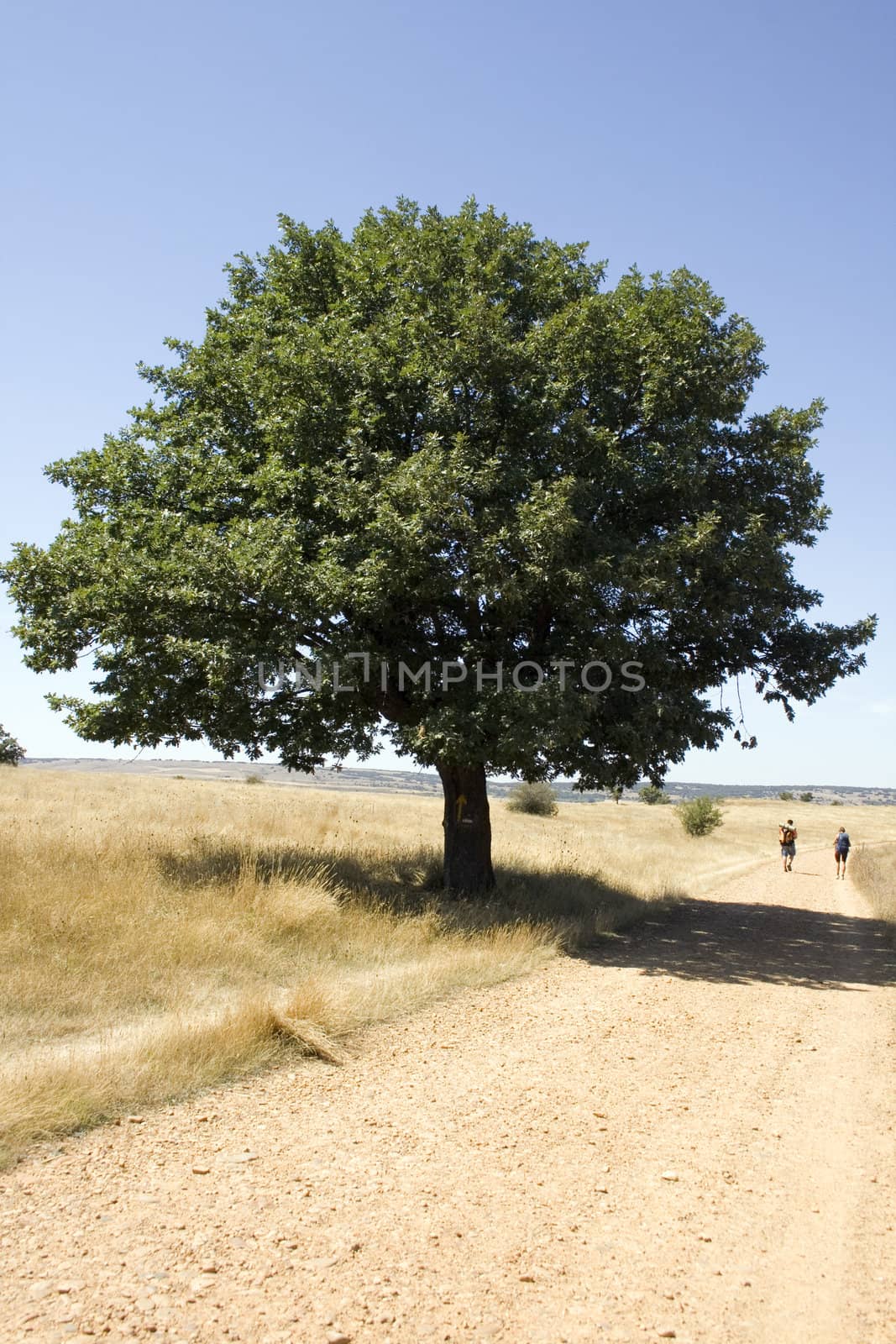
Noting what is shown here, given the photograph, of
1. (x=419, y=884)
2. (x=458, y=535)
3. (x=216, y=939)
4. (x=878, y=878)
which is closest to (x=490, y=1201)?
(x=216, y=939)

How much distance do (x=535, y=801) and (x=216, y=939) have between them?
4417 cm

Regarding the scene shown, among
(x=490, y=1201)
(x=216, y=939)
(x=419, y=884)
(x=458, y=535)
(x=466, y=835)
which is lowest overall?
(x=419, y=884)

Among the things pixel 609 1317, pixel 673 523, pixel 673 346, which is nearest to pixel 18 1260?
pixel 609 1317

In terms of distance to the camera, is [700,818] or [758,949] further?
[700,818]

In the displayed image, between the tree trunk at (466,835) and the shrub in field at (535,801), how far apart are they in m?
35.3

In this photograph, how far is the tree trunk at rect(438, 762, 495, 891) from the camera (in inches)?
591

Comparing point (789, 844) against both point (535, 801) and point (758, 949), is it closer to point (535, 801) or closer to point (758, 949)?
point (758, 949)

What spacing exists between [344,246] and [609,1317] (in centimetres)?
1681

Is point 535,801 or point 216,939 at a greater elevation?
point 216,939

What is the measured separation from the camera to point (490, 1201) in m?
4.41

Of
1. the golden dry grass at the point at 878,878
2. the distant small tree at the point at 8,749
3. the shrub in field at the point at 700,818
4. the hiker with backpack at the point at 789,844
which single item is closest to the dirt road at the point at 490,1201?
the golden dry grass at the point at 878,878

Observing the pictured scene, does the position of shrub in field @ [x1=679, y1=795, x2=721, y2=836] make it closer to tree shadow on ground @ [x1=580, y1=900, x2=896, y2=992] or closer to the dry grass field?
the dry grass field

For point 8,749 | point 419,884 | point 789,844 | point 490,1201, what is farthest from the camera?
point 8,749

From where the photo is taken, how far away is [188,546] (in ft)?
43.9
